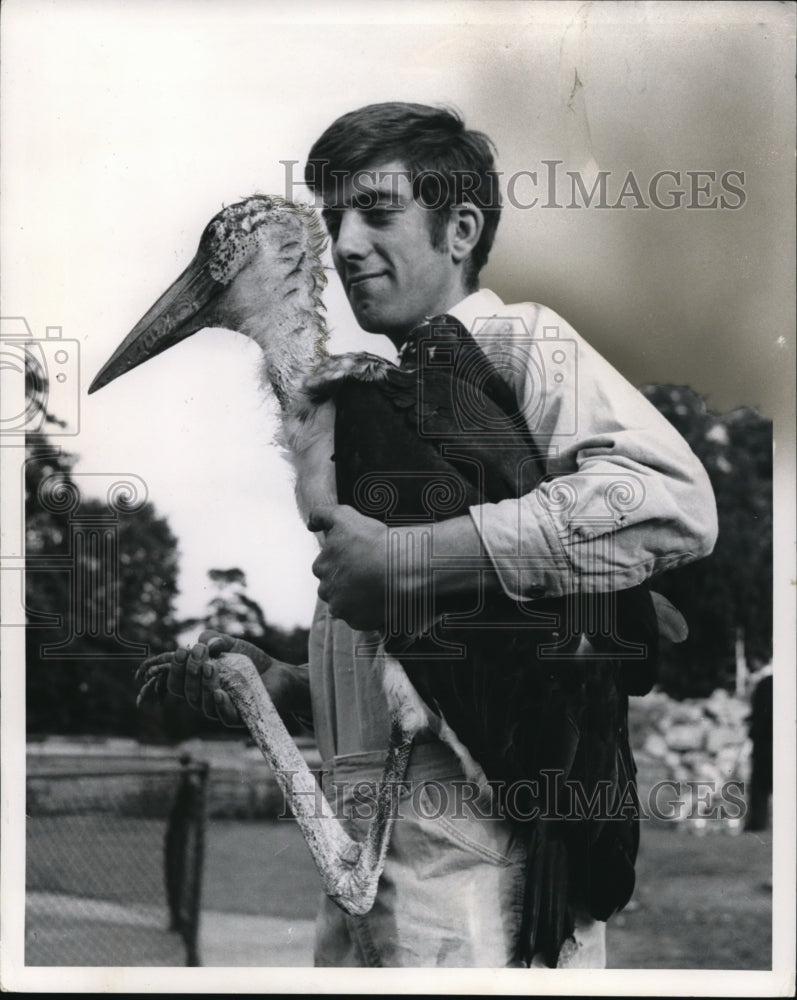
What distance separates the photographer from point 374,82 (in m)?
3.09

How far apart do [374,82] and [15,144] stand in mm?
858

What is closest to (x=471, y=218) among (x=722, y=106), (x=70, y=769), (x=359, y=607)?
(x=722, y=106)

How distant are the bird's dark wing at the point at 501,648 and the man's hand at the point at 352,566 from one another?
43 millimetres

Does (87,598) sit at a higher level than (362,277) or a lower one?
lower

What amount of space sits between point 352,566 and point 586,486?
0.55 meters

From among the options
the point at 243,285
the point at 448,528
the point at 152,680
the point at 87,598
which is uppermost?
the point at 243,285

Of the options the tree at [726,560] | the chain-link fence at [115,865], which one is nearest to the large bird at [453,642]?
the tree at [726,560]

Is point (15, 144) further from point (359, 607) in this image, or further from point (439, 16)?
point (359, 607)

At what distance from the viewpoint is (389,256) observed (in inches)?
121

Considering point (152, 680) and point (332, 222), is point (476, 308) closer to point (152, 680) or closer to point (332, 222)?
point (332, 222)

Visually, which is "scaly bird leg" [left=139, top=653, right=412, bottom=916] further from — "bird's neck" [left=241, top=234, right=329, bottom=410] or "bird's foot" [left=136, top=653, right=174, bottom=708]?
"bird's neck" [left=241, top=234, right=329, bottom=410]

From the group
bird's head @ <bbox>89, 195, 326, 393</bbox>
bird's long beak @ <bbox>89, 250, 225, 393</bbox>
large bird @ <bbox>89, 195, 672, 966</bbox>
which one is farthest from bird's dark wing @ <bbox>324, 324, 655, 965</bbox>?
bird's long beak @ <bbox>89, 250, 225, 393</bbox>

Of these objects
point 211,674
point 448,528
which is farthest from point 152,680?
point 448,528

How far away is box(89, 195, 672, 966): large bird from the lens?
9.86 ft
